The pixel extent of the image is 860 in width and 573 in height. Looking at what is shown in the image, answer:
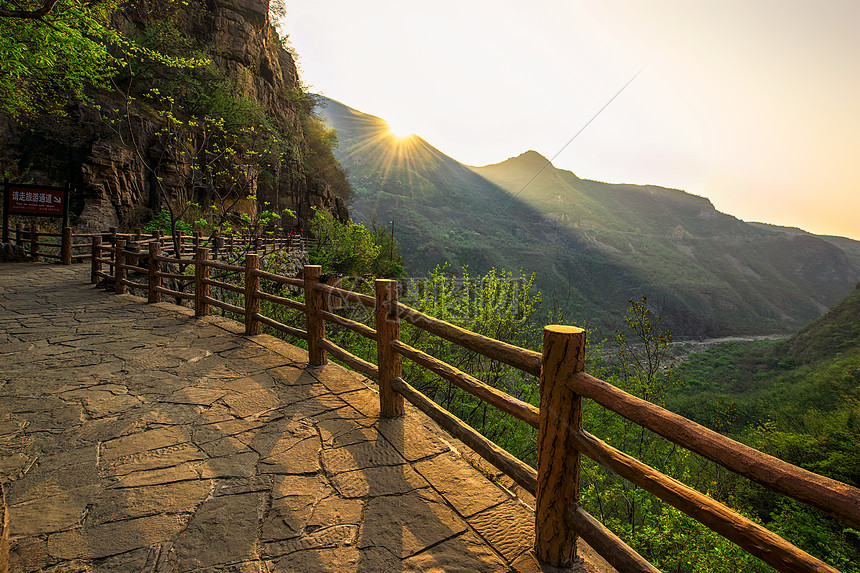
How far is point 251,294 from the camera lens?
5176 mm

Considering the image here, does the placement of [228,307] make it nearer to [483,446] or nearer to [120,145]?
[483,446]

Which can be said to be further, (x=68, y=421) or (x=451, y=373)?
(x=68, y=421)

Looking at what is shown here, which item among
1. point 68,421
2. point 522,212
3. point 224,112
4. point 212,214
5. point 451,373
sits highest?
point 522,212

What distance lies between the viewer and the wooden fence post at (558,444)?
1.68m

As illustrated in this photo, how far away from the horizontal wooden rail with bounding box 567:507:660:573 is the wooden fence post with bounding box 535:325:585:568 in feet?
0.16

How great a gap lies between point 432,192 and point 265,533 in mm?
119491

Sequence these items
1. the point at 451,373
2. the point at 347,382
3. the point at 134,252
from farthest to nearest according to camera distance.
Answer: the point at 134,252 → the point at 347,382 → the point at 451,373

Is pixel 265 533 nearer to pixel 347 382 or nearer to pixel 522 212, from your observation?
pixel 347 382

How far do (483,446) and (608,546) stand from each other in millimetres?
815

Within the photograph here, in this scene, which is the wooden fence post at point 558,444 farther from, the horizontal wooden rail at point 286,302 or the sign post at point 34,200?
the sign post at point 34,200

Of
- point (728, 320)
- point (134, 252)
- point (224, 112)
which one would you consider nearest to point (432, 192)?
point (728, 320)

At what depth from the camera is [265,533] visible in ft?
5.98

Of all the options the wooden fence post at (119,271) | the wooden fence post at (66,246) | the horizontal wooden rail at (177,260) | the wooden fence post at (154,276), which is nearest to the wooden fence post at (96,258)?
the wooden fence post at (119,271)

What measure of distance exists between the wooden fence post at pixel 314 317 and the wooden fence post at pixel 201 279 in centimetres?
277
